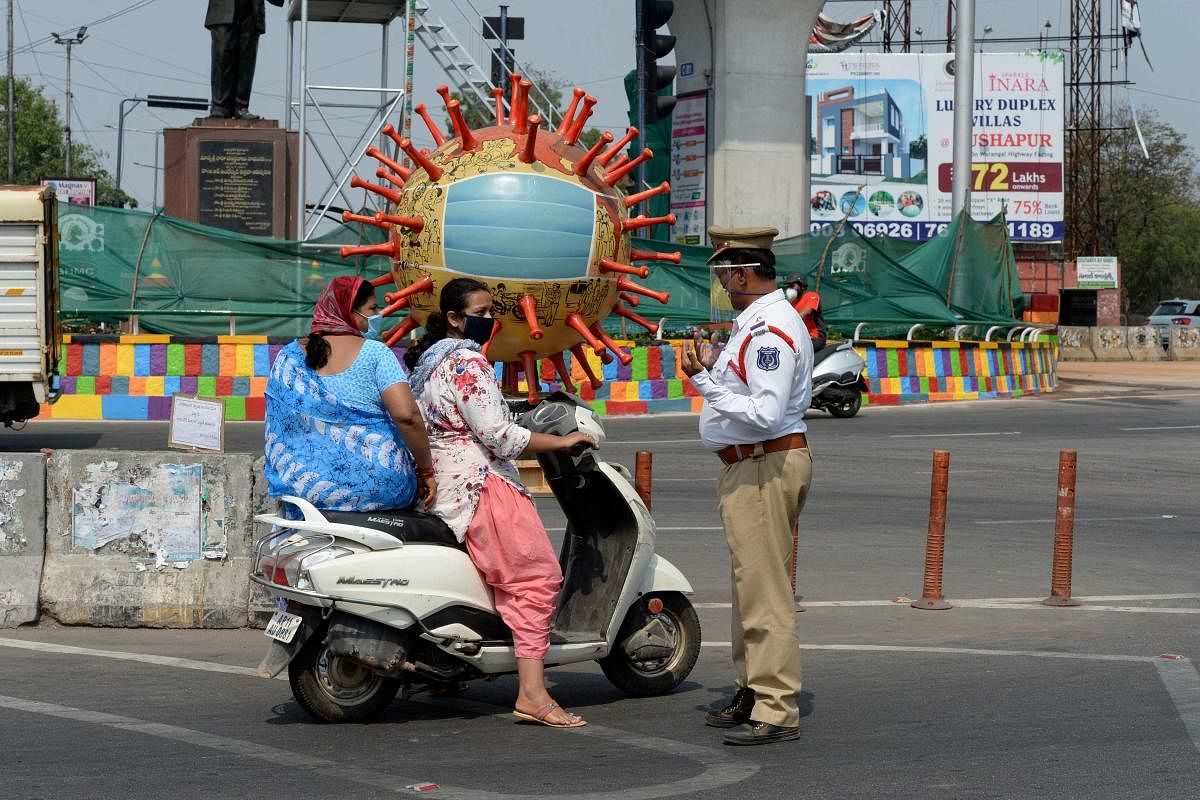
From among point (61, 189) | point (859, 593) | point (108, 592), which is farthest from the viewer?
point (61, 189)

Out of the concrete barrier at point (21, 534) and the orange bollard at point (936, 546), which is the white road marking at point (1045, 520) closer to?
the orange bollard at point (936, 546)

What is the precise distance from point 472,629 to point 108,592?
9.75 ft

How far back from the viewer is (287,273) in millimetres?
21328

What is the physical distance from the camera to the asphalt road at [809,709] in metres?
5.48

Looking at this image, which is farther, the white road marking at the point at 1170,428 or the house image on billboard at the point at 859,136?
the house image on billboard at the point at 859,136

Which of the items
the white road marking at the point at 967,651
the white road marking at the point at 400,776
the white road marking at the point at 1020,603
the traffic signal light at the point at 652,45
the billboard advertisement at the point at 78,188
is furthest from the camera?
the billboard advertisement at the point at 78,188

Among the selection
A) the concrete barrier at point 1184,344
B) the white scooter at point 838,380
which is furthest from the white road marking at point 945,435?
the concrete barrier at point 1184,344

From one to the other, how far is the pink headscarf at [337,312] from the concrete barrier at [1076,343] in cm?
3929

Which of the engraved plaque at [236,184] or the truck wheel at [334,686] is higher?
the engraved plaque at [236,184]

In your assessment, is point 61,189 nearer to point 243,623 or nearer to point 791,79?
point 791,79

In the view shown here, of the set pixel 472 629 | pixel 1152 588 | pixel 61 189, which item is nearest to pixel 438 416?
pixel 472 629

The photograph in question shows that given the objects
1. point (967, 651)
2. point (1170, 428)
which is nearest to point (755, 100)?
point (1170, 428)

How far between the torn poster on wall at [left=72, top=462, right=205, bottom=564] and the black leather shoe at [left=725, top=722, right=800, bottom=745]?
3.61 metres

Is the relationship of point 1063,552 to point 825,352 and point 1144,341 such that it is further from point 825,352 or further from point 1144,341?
point 1144,341
